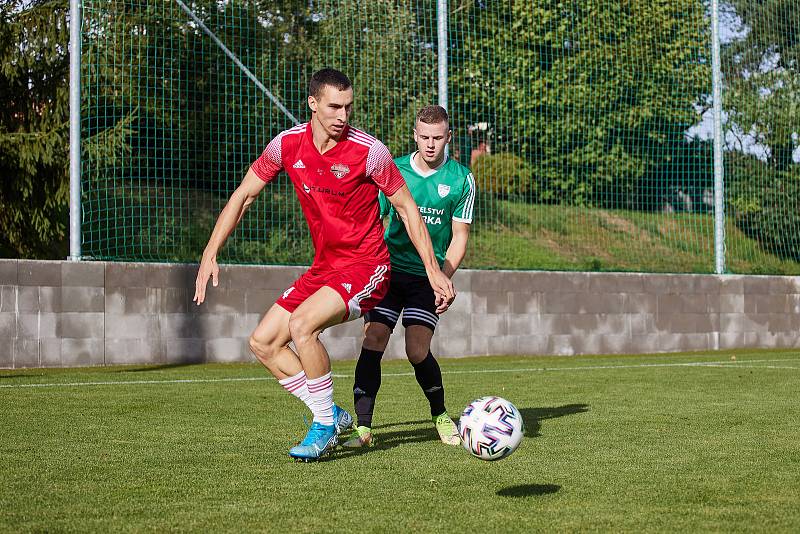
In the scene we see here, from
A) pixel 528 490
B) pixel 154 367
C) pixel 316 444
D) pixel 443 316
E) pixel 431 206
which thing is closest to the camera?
pixel 528 490

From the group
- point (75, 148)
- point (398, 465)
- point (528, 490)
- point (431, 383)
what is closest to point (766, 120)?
point (75, 148)

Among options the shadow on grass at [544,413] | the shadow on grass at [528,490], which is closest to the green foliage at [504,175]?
the shadow on grass at [544,413]

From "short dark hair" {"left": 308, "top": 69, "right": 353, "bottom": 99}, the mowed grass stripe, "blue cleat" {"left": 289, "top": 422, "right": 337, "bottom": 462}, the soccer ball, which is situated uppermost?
"short dark hair" {"left": 308, "top": 69, "right": 353, "bottom": 99}

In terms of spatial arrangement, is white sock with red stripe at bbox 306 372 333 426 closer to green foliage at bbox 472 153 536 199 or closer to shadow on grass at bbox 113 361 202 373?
shadow on grass at bbox 113 361 202 373

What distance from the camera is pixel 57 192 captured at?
15273 mm

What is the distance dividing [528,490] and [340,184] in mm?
2097

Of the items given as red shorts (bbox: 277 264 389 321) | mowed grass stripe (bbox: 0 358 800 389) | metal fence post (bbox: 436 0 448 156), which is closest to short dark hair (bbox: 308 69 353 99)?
red shorts (bbox: 277 264 389 321)

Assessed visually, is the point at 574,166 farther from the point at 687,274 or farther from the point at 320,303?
the point at 320,303

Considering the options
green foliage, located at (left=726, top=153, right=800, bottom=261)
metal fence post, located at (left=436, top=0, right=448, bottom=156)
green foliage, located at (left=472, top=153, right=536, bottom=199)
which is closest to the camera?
metal fence post, located at (left=436, top=0, right=448, bottom=156)

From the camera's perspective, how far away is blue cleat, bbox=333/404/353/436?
20.0 ft

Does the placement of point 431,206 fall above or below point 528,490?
above

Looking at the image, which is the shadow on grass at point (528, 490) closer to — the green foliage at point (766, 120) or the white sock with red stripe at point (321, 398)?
the white sock with red stripe at point (321, 398)

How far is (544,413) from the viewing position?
26.6 feet

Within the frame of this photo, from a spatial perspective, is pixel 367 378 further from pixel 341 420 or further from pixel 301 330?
pixel 301 330
